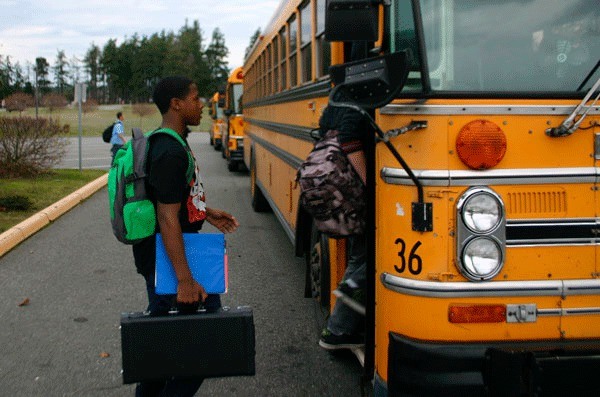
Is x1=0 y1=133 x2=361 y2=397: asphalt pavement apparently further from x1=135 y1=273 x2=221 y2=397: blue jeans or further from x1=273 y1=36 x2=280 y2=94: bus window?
x1=273 y1=36 x2=280 y2=94: bus window

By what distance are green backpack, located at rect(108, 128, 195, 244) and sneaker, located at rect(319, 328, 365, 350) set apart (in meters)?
1.28

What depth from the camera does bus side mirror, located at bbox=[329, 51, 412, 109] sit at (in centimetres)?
285

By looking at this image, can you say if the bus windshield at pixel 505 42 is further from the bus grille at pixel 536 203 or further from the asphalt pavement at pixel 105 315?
the asphalt pavement at pixel 105 315

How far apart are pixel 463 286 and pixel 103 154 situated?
84.2ft

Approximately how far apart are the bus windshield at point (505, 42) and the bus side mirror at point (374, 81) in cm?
19

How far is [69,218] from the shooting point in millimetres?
10977

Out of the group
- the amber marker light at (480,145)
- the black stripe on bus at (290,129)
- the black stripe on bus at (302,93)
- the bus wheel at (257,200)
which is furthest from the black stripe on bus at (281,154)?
the amber marker light at (480,145)

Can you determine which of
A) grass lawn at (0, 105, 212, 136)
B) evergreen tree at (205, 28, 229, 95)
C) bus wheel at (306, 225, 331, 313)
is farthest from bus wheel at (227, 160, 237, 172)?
evergreen tree at (205, 28, 229, 95)

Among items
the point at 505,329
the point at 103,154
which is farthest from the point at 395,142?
the point at 103,154

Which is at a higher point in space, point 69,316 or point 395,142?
point 395,142

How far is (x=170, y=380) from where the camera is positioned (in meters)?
3.31

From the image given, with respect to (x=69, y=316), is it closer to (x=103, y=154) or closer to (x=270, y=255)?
(x=270, y=255)

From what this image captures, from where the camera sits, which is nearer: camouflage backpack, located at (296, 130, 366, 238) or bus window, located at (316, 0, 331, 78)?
camouflage backpack, located at (296, 130, 366, 238)

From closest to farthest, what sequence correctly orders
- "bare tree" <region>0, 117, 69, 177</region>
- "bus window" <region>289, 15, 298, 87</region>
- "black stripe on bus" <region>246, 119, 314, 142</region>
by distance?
"black stripe on bus" <region>246, 119, 314, 142</region> < "bus window" <region>289, 15, 298, 87</region> < "bare tree" <region>0, 117, 69, 177</region>
